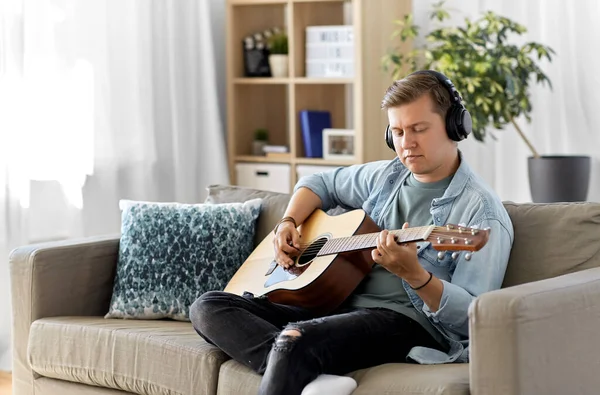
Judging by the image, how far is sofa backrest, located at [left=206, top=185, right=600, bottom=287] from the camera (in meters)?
2.32

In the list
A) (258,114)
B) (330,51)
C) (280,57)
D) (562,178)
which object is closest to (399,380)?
(562,178)

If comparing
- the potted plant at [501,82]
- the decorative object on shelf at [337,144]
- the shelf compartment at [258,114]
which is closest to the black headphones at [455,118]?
the potted plant at [501,82]

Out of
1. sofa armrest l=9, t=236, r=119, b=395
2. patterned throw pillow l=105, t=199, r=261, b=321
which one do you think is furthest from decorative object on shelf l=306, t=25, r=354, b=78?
sofa armrest l=9, t=236, r=119, b=395

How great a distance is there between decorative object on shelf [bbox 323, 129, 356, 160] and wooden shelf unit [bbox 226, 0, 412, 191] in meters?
0.04

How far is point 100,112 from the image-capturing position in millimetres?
3924

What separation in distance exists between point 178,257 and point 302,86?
166 cm

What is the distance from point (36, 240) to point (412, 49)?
5.73 feet

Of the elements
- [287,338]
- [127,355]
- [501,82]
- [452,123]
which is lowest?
[127,355]

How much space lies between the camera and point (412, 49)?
4.19 meters

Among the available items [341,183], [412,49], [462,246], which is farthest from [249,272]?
[412,49]

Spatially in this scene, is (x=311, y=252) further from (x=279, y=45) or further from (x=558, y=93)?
(x=279, y=45)

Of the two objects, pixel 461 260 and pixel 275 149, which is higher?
pixel 275 149

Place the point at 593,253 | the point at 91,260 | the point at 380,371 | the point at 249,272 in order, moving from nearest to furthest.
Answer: the point at 380,371, the point at 593,253, the point at 249,272, the point at 91,260

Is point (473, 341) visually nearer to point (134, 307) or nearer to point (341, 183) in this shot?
point (341, 183)
